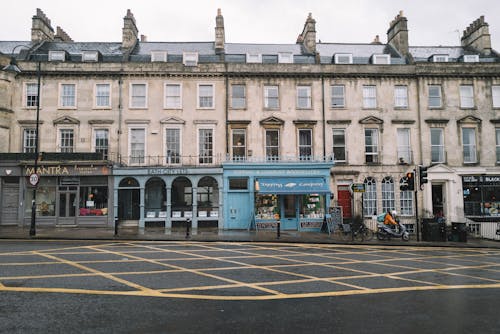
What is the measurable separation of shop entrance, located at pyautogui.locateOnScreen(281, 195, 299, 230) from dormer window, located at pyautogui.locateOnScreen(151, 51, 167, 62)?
13.5 meters

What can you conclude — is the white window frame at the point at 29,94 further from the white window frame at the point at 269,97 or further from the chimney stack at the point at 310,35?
the chimney stack at the point at 310,35

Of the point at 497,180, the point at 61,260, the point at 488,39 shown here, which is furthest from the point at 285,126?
the point at 488,39

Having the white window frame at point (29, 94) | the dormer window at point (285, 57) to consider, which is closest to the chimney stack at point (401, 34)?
the dormer window at point (285, 57)

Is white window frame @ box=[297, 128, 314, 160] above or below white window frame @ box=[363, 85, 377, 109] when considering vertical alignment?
below

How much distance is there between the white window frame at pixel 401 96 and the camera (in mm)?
25547

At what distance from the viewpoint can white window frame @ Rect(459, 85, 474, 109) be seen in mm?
25641

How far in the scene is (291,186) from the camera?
2267 centimetres

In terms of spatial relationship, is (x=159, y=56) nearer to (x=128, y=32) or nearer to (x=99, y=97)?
(x=128, y=32)

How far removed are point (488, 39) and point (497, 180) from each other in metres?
12.1

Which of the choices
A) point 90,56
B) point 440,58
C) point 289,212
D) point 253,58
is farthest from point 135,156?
point 440,58

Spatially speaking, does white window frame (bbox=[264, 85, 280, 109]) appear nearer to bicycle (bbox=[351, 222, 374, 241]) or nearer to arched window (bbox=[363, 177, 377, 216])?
arched window (bbox=[363, 177, 377, 216])

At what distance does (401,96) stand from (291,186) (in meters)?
11.0

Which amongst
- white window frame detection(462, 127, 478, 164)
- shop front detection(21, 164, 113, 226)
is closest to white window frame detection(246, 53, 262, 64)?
shop front detection(21, 164, 113, 226)

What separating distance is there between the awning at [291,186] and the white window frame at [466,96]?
12.5 metres
